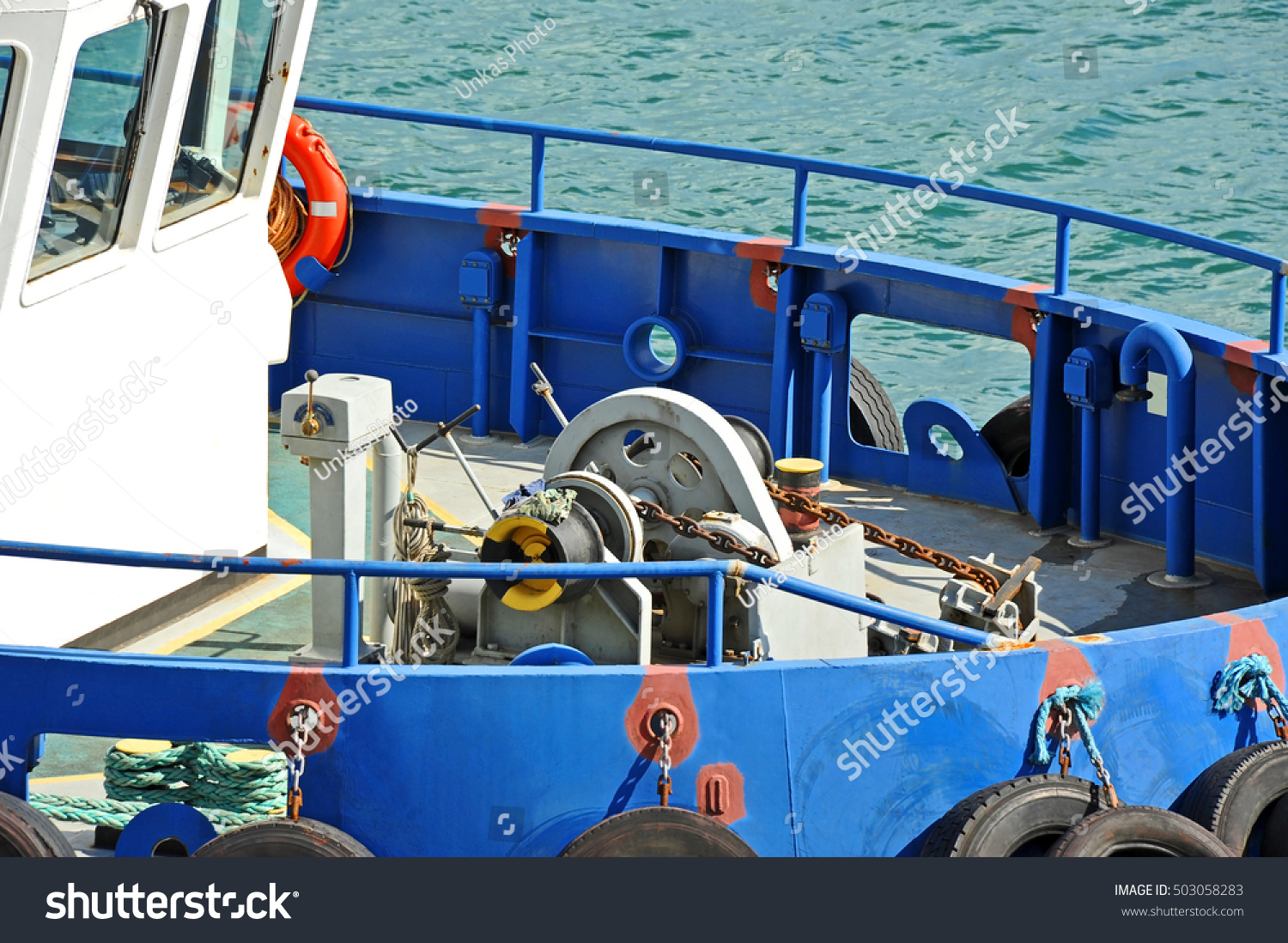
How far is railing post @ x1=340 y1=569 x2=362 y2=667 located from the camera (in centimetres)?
636

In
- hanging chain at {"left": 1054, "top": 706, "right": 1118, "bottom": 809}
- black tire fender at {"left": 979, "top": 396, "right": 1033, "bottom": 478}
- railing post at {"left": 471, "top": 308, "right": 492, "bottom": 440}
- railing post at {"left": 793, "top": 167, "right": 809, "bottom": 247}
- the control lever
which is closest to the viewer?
hanging chain at {"left": 1054, "top": 706, "right": 1118, "bottom": 809}

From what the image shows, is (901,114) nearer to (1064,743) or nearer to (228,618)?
(228,618)

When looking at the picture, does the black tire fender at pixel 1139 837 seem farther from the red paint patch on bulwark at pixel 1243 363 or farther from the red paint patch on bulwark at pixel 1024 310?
the red paint patch on bulwark at pixel 1024 310

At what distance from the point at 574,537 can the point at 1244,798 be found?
2.83 metres

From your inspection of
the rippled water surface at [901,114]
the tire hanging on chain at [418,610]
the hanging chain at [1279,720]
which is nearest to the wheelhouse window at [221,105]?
the tire hanging on chain at [418,610]

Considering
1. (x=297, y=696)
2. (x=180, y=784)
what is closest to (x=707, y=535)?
(x=297, y=696)

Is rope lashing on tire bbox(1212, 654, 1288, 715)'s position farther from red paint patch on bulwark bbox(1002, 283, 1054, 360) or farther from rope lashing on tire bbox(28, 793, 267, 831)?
rope lashing on tire bbox(28, 793, 267, 831)

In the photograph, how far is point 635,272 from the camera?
1127cm

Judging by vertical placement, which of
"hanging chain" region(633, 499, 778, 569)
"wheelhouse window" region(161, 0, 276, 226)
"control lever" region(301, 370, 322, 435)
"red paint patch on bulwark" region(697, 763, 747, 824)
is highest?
"wheelhouse window" region(161, 0, 276, 226)

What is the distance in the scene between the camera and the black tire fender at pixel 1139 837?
21.6ft

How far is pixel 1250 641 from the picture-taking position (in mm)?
7309

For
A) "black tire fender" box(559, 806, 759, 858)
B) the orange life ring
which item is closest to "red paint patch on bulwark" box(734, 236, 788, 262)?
the orange life ring

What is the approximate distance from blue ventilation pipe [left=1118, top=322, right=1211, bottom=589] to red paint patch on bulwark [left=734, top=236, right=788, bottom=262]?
223 centimetres

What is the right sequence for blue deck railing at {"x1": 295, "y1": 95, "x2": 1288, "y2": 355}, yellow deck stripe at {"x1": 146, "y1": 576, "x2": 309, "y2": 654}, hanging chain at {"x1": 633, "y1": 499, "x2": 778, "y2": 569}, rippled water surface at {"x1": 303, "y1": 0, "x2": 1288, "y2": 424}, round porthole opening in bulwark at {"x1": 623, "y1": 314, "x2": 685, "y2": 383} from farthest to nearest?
1. rippled water surface at {"x1": 303, "y1": 0, "x2": 1288, "y2": 424}
2. round porthole opening in bulwark at {"x1": 623, "y1": 314, "x2": 685, "y2": 383}
3. blue deck railing at {"x1": 295, "y1": 95, "x2": 1288, "y2": 355}
4. yellow deck stripe at {"x1": 146, "y1": 576, "x2": 309, "y2": 654}
5. hanging chain at {"x1": 633, "y1": 499, "x2": 778, "y2": 569}
